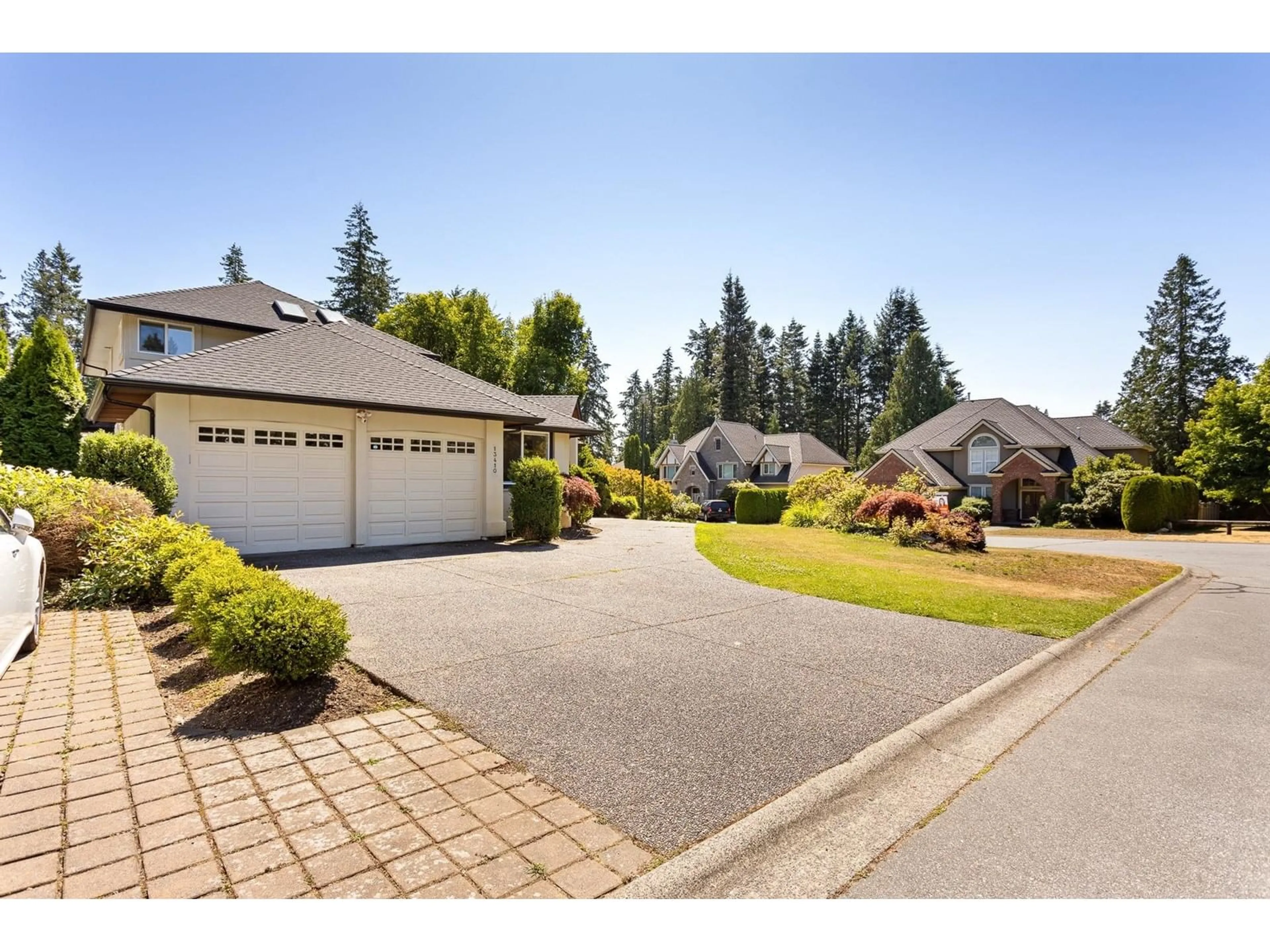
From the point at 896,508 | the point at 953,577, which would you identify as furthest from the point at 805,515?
the point at 953,577

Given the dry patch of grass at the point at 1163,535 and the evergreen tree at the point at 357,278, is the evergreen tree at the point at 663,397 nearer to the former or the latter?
the evergreen tree at the point at 357,278

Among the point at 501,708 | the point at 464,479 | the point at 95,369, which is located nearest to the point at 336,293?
the point at 95,369

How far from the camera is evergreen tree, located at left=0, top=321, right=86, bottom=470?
19.8 m

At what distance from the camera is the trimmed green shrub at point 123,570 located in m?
6.90

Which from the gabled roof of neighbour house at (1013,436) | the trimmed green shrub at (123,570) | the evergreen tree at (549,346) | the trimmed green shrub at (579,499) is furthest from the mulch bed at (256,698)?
the gabled roof of neighbour house at (1013,436)

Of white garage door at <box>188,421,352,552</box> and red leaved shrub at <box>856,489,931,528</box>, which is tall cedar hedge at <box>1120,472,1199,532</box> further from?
white garage door at <box>188,421,352,552</box>

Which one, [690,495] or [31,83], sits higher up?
[31,83]

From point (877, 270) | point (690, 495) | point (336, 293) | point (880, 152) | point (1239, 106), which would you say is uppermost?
point (336, 293)

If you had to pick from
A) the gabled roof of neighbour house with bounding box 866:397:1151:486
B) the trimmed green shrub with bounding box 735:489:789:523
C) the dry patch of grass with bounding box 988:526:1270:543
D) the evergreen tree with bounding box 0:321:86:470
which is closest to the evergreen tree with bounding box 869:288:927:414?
the gabled roof of neighbour house with bounding box 866:397:1151:486

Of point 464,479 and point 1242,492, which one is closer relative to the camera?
point 464,479

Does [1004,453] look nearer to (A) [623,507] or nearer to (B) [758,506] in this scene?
(B) [758,506]
